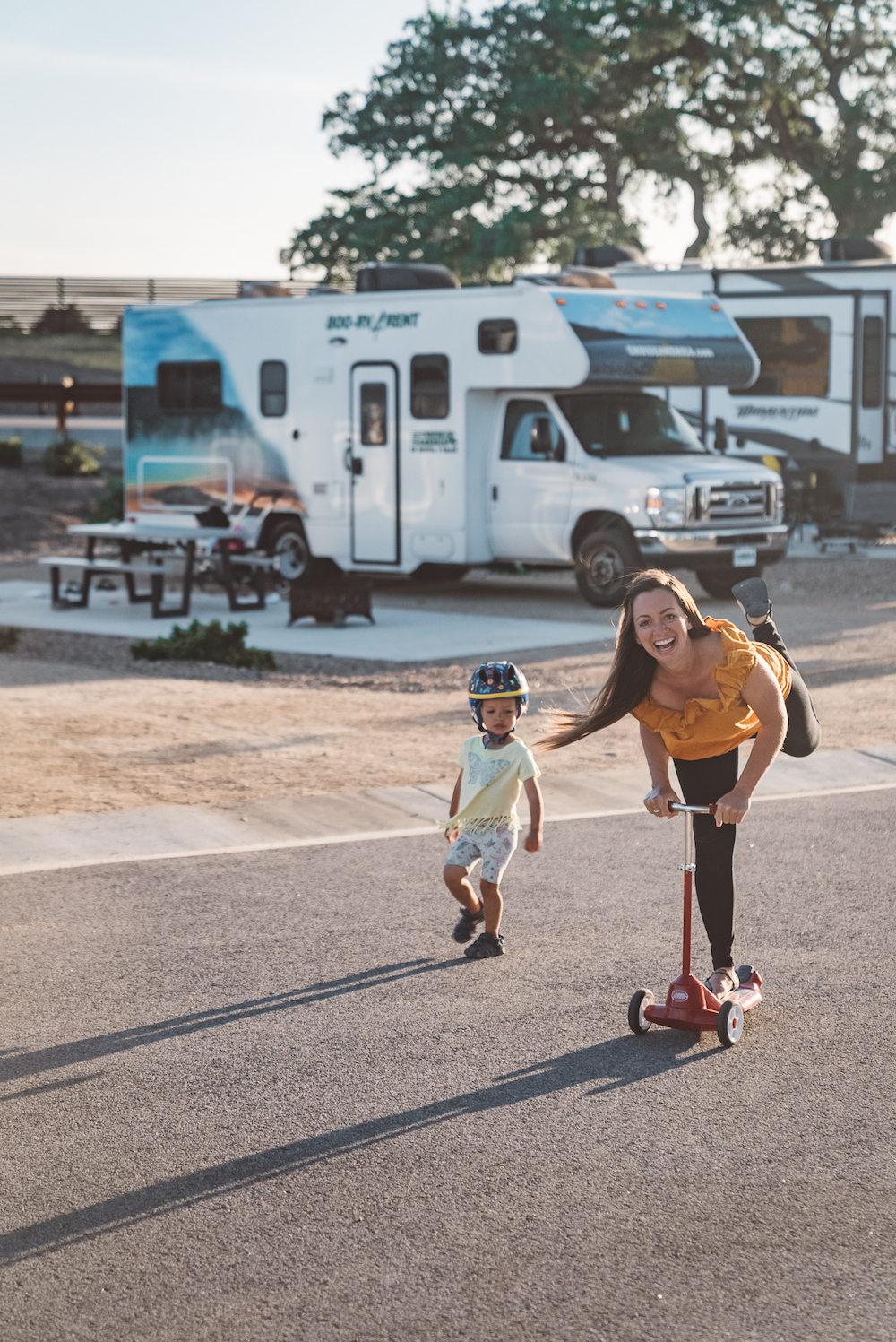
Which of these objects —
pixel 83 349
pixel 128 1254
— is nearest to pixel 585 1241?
pixel 128 1254

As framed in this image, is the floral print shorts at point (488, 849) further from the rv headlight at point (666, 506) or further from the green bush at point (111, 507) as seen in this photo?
the green bush at point (111, 507)

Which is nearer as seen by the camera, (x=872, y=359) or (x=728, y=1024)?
(x=728, y=1024)

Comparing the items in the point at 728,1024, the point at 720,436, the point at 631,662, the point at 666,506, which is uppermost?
the point at 720,436

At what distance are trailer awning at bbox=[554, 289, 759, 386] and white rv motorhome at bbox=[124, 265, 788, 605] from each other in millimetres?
25

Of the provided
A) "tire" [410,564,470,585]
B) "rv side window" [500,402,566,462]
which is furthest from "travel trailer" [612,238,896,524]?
"rv side window" [500,402,566,462]

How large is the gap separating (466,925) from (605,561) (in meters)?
11.1

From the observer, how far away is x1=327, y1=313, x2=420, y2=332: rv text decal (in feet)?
58.5

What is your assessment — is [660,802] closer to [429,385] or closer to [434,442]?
[434,442]

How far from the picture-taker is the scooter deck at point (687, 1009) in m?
5.31

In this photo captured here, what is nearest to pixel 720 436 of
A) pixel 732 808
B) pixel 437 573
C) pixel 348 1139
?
pixel 437 573

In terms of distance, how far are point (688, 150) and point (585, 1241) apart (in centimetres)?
3485

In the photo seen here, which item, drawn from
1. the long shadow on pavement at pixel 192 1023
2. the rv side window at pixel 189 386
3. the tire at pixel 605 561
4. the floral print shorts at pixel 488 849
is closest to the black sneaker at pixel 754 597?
the floral print shorts at pixel 488 849

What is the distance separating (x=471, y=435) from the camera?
17531mm

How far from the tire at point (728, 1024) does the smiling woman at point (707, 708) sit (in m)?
0.17
